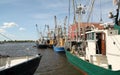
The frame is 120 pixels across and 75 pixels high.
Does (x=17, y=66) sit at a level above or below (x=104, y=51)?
below

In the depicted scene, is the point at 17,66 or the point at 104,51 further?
the point at 104,51

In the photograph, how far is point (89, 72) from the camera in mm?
19359

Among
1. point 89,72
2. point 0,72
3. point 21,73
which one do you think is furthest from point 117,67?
point 0,72

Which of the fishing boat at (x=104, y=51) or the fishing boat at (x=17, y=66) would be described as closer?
the fishing boat at (x=17, y=66)

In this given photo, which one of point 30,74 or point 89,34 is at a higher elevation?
point 89,34

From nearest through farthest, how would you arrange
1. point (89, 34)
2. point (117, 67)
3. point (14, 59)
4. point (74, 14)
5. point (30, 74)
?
point (117, 67)
point (30, 74)
point (14, 59)
point (89, 34)
point (74, 14)

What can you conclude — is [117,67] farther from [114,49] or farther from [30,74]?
[30,74]

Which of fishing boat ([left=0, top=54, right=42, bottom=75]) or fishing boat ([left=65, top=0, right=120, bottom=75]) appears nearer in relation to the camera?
fishing boat ([left=0, top=54, right=42, bottom=75])

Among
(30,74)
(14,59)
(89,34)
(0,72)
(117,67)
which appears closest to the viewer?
(0,72)

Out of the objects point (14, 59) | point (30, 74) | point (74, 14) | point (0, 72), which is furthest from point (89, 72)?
point (74, 14)

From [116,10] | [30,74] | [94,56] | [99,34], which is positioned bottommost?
[30,74]

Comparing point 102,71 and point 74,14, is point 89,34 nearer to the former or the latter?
point 102,71

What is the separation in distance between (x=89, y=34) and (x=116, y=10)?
158 inches

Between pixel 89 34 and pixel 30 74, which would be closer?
pixel 30 74
